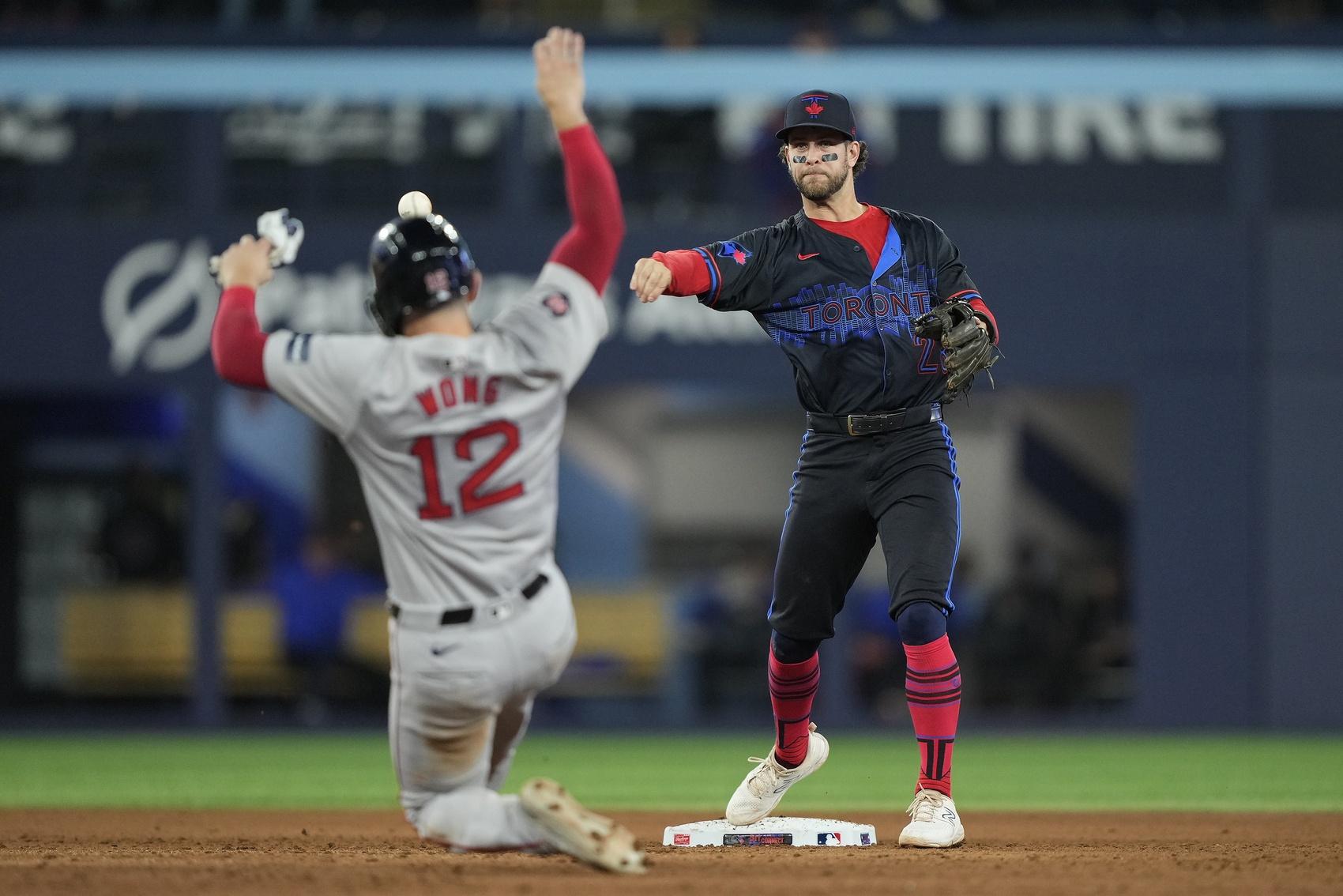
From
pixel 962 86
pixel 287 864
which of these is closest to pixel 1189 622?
pixel 962 86

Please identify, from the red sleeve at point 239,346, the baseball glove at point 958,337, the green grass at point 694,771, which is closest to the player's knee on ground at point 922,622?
the baseball glove at point 958,337

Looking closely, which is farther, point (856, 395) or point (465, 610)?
point (856, 395)

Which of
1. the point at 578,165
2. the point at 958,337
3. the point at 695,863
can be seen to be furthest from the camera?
the point at 958,337

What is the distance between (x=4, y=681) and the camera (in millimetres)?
14469

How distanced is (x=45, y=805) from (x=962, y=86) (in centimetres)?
838

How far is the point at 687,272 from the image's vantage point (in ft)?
18.2

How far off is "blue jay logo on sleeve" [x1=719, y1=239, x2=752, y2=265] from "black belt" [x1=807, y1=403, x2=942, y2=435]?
596 mm

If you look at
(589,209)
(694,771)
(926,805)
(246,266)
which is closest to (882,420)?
(926,805)

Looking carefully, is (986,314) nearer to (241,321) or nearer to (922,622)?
(922,622)

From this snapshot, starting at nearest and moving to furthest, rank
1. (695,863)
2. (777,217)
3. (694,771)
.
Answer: (695,863) < (694,771) < (777,217)

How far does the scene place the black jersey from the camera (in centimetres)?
574

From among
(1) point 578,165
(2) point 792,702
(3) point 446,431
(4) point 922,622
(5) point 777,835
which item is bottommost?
(5) point 777,835

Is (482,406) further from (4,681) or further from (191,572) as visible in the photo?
(4,681)

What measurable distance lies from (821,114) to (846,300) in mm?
617
